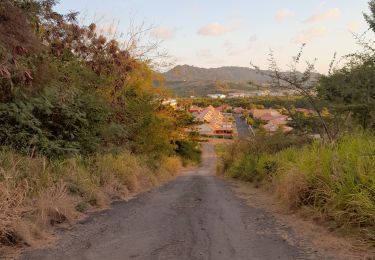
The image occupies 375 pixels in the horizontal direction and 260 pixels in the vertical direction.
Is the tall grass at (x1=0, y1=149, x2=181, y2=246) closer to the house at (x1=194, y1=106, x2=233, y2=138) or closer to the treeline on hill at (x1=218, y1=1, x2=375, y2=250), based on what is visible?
the treeline on hill at (x1=218, y1=1, x2=375, y2=250)

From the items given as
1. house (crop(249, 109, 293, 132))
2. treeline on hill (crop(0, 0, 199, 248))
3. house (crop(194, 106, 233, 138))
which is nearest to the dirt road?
treeline on hill (crop(0, 0, 199, 248))

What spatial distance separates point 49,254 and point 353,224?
454 centimetres

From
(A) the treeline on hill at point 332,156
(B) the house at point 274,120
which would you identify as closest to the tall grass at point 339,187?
(A) the treeline on hill at point 332,156

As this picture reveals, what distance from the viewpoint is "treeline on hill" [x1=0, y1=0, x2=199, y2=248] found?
741cm

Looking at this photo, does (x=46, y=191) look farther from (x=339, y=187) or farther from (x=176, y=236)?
(x=339, y=187)

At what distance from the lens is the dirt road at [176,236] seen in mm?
5832

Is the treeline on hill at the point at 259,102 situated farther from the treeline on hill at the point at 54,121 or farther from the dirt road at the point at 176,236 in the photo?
the treeline on hill at the point at 54,121

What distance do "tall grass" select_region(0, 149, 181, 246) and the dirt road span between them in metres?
0.40

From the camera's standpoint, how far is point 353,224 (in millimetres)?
6875

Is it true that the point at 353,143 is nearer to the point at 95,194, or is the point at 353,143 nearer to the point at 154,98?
the point at 95,194

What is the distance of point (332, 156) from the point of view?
846cm

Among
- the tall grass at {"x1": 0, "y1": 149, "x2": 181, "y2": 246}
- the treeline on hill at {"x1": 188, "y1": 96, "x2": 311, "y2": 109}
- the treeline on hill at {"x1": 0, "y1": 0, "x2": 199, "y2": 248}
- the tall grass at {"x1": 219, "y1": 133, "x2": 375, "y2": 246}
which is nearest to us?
the tall grass at {"x1": 0, "y1": 149, "x2": 181, "y2": 246}

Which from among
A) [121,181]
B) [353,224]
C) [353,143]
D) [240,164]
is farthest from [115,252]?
[240,164]

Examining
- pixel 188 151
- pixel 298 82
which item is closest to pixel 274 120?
pixel 188 151
